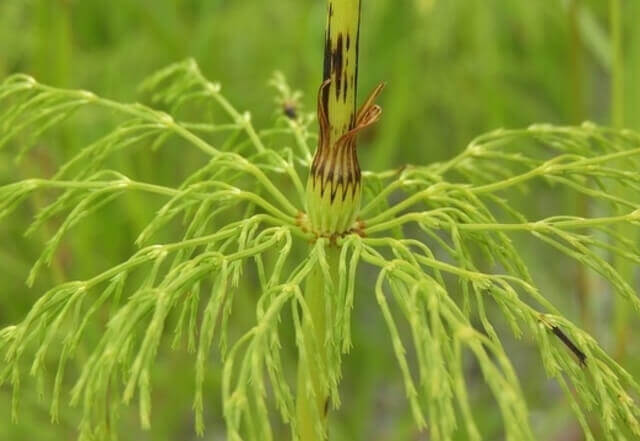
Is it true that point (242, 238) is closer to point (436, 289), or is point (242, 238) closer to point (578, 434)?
point (436, 289)

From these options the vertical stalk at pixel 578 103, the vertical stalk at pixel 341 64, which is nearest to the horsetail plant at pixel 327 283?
the vertical stalk at pixel 341 64

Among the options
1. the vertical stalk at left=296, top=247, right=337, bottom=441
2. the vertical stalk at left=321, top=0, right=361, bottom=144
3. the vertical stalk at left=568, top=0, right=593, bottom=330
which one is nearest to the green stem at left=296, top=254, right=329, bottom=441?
the vertical stalk at left=296, top=247, right=337, bottom=441

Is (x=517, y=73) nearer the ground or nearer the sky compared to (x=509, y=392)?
nearer the sky

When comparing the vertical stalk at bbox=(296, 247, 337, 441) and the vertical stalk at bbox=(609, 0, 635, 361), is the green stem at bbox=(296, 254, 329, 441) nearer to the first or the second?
the vertical stalk at bbox=(296, 247, 337, 441)

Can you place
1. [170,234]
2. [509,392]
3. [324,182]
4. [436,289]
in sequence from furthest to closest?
[170,234] < [324,182] < [436,289] < [509,392]

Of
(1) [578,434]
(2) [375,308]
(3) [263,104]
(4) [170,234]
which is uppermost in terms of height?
(3) [263,104]

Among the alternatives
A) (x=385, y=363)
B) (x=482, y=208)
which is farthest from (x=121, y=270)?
(x=385, y=363)

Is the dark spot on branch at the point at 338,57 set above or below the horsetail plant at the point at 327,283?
above

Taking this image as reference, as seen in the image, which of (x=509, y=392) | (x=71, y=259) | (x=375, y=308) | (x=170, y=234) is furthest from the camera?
(x=375, y=308)

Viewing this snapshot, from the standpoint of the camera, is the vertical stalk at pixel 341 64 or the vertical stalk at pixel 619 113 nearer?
the vertical stalk at pixel 341 64

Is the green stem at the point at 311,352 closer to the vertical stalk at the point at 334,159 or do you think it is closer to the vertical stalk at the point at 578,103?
the vertical stalk at the point at 334,159

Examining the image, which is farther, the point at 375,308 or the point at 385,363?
the point at 375,308
